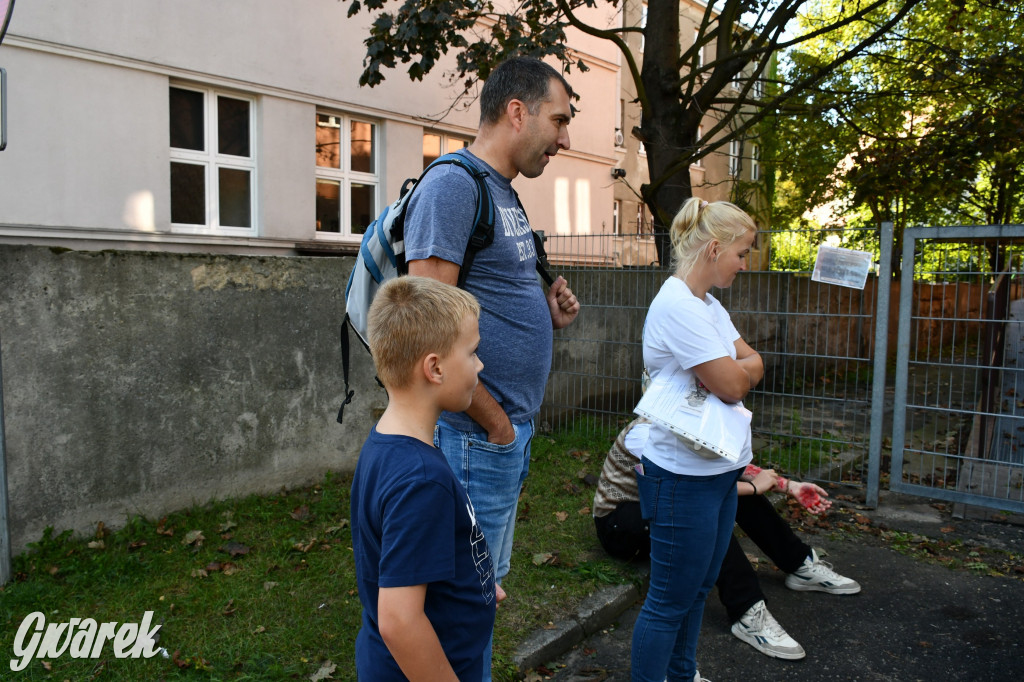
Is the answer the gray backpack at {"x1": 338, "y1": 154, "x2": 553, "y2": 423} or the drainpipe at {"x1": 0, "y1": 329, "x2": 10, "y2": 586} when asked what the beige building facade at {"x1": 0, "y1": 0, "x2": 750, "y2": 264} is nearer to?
the drainpipe at {"x1": 0, "y1": 329, "x2": 10, "y2": 586}

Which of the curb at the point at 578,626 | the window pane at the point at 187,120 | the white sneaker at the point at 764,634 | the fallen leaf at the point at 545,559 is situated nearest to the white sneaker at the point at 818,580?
the white sneaker at the point at 764,634

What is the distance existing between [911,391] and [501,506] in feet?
16.2

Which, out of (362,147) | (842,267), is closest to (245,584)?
(842,267)

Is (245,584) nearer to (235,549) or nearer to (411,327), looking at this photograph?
(235,549)

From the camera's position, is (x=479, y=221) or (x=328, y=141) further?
(x=328, y=141)

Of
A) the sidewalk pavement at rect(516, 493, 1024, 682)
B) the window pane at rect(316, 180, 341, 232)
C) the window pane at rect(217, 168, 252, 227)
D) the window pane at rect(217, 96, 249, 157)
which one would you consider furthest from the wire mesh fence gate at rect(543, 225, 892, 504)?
the window pane at rect(217, 96, 249, 157)

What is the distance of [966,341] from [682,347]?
3.94 metres

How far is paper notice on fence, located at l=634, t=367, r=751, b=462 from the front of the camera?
2504 millimetres

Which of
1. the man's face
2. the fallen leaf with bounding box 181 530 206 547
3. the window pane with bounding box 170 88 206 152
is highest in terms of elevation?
the window pane with bounding box 170 88 206 152

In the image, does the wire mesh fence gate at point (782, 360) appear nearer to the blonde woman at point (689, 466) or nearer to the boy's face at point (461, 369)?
the blonde woman at point (689, 466)

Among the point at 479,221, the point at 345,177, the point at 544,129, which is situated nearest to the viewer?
the point at 479,221

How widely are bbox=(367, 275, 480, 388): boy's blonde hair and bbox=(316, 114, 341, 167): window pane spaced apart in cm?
899

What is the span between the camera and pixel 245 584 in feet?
12.9

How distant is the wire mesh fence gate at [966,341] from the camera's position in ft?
17.7
